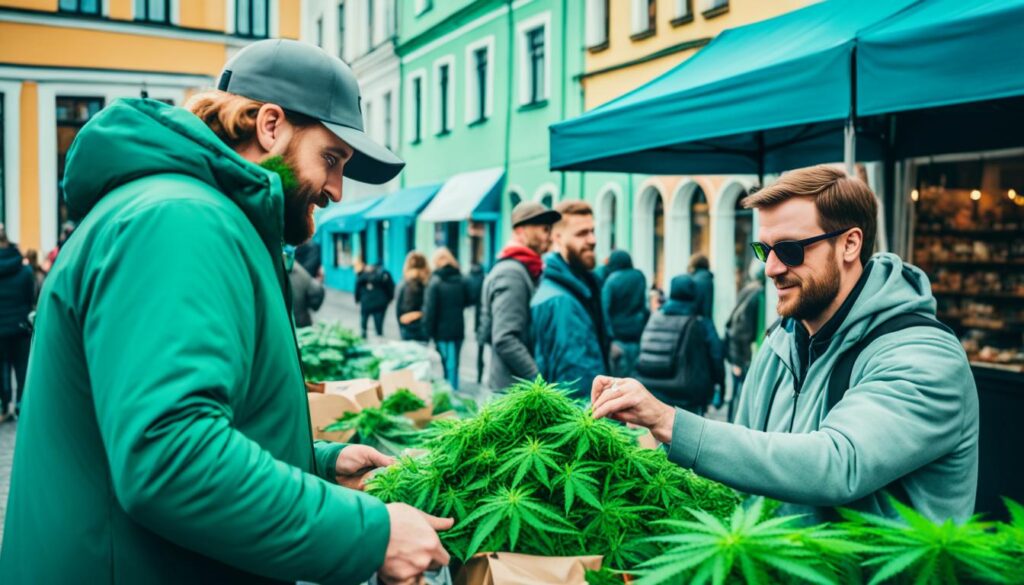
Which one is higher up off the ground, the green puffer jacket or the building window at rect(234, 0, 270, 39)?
the building window at rect(234, 0, 270, 39)

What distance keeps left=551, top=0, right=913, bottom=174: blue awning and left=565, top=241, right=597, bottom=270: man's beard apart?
0.71 metres

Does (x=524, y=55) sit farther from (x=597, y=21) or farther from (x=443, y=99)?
(x=443, y=99)

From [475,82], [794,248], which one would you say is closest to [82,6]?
[475,82]

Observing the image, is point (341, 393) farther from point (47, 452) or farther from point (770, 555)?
point (770, 555)

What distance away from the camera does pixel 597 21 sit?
1705 cm

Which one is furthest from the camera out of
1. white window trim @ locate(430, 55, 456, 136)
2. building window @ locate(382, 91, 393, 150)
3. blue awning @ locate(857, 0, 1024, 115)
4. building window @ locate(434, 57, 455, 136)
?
building window @ locate(382, 91, 393, 150)

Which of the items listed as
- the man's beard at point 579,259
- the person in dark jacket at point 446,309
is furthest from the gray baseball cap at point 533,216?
the person in dark jacket at point 446,309

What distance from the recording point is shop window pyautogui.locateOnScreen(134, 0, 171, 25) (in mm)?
22734

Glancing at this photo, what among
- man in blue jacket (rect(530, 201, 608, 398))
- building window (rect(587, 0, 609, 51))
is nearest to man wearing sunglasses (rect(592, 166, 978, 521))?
man in blue jacket (rect(530, 201, 608, 398))

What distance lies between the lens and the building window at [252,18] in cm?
2392

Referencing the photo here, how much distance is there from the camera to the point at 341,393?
432 cm

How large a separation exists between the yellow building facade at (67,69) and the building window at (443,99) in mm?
5284

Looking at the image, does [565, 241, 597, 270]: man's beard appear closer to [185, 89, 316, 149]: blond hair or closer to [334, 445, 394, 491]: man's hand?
[334, 445, 394, 491]: man's hand

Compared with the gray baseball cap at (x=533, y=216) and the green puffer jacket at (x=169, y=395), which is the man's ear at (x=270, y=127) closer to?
the green puffer jacket at (x=169, y=395)
